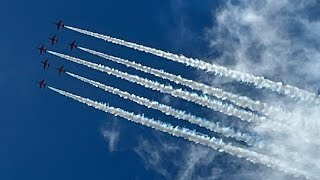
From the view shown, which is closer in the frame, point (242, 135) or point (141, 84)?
point (242, 135)

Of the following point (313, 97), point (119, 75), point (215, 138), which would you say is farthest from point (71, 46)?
point (313, 97)

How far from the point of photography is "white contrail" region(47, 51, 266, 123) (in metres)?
153

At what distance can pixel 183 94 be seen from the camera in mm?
160375

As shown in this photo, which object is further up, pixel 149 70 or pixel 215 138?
pixel 149 70

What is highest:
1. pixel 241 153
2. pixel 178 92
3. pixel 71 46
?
pixel 71 46

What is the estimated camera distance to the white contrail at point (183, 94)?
502ft

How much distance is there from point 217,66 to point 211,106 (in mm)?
9836

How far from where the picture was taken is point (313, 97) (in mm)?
147375

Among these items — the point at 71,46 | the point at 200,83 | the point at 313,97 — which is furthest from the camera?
the point at 71,46

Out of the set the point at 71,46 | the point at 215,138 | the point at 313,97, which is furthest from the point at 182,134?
the point at 71,46

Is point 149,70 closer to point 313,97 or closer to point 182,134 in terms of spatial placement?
A: point 182,134

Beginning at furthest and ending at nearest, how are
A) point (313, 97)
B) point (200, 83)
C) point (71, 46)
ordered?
point (71, 46)
point (200, 83)
point (313, 97)

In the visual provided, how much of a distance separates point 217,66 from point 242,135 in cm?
1757

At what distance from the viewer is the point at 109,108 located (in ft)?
550
